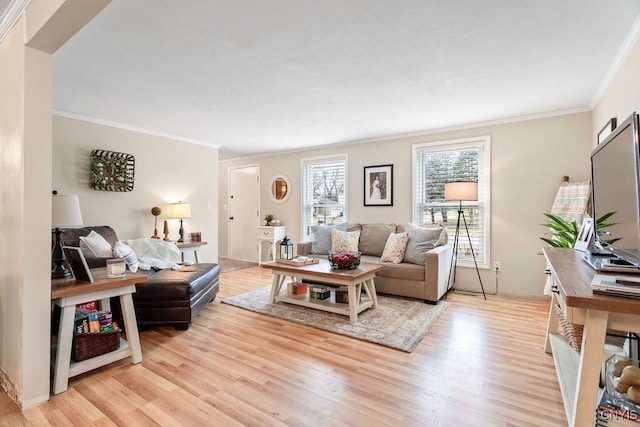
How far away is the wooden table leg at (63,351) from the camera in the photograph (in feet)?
6.20

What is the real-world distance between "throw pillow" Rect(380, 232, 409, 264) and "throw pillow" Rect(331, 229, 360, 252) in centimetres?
52

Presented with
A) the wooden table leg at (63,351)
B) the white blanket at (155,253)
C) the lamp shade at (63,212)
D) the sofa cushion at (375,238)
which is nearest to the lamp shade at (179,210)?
the white blanket at (155,253)

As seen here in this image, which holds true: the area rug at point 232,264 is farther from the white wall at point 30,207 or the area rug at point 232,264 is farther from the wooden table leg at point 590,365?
the wooden table leg at point 590,365

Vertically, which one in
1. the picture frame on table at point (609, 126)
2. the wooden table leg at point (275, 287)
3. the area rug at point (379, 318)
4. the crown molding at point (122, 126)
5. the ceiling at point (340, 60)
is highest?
the ceiling at point (340, 60)

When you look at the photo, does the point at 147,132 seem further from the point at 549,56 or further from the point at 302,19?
the point at 549,56

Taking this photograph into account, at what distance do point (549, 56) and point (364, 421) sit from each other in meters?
2.77

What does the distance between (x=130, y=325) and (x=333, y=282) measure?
1714mm

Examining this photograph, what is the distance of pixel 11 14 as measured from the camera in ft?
5.96

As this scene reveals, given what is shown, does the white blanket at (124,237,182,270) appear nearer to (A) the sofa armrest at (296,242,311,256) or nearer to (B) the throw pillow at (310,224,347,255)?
(A) the sofa armrest at (296,242,311,256)

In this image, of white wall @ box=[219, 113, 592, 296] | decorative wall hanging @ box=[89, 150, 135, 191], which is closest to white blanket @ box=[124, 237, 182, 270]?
decorative wall hanging @ box=[89, 150, 135, 191]

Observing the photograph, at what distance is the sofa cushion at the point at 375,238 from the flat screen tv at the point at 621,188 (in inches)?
107

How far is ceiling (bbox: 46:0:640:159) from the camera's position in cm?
186

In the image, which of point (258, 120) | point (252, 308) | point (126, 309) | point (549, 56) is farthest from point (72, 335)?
point (549, 56)

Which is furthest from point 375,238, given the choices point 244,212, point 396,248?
A: point 244,212
